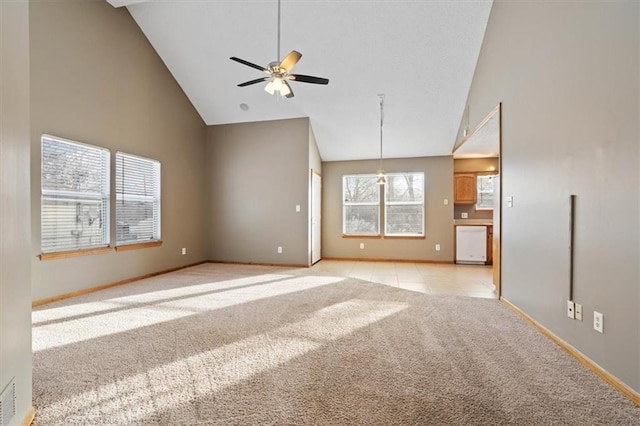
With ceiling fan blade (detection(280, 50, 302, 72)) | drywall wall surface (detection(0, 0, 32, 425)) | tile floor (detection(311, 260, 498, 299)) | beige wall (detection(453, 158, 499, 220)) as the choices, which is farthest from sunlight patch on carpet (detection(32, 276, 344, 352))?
beige wall (detection(453, 158, 499, 220))

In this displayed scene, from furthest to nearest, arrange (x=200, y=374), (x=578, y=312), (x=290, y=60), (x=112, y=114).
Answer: (x=112, y=114) → (x=290, y=60) → (x=578, y=312) → (x=200, y=374)

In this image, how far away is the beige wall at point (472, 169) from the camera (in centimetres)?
731

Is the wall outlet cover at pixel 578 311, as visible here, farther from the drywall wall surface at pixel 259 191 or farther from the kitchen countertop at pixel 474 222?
the kitchen countertop at pixel 474 222

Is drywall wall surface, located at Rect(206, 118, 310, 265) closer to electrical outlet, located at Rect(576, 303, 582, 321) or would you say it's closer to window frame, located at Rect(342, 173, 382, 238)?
window frame, located at Rect(342, 173, 382, 238)

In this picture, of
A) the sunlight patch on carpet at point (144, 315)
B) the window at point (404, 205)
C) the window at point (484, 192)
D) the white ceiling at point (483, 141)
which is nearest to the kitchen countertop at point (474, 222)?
the window at point (484, 192)

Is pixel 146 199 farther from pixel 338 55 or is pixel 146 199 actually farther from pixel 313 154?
pixel 338 55

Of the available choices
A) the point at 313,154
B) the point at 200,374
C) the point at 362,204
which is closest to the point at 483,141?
the point at 362,204

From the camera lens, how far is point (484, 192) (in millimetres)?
7371

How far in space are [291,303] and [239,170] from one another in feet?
12.7

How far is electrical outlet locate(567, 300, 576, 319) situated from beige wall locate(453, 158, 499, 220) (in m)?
5.31

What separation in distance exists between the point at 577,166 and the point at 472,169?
17.7 feet

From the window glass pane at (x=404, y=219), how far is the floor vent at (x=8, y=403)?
22.2 ft

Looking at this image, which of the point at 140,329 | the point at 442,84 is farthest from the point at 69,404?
the point at 442,84

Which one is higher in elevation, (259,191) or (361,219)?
(259,191)
